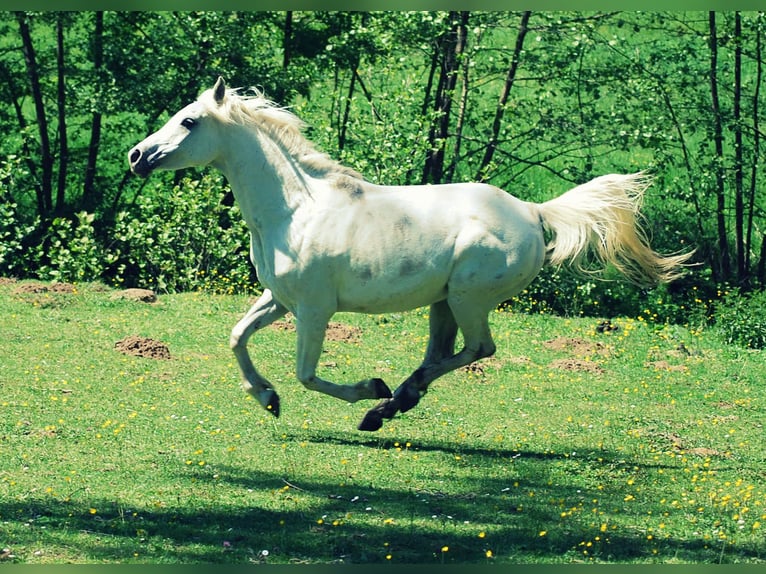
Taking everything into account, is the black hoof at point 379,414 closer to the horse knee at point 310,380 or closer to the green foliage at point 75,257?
the horse knee at point 310,380

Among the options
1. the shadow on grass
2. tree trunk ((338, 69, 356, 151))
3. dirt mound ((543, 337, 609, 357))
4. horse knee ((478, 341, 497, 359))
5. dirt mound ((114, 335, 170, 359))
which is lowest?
the shadow on grass

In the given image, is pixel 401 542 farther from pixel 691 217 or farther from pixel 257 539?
pixel 691 217

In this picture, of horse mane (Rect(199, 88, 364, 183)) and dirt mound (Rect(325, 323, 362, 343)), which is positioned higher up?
horse mane (Rect(199, 88, 364, 183))

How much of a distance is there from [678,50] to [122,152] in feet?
28.5

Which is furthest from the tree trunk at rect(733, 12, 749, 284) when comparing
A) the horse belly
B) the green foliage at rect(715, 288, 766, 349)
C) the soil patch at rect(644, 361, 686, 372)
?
the horse belly

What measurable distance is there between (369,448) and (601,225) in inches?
97.8

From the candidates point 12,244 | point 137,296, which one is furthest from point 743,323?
point 12,244

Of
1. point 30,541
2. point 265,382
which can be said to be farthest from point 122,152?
point 30,541

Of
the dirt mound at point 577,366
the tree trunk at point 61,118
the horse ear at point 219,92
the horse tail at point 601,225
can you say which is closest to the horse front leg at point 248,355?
the horse ear at point 219,92

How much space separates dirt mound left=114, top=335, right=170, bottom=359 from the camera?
1248 cm

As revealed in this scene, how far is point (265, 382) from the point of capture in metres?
9.21

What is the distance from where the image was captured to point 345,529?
750cm

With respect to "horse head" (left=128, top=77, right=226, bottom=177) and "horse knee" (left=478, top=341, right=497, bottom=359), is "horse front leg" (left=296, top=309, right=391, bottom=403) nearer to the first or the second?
"horse knee" (left=478, top=341, right=497, bottom=359)

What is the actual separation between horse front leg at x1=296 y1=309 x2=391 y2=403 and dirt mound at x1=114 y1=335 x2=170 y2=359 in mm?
3895
